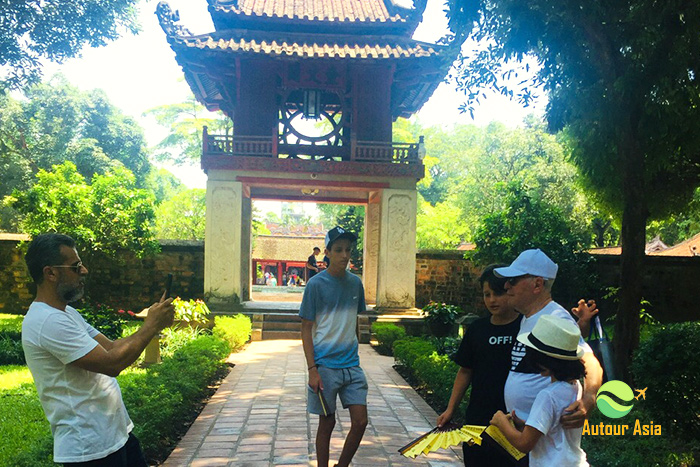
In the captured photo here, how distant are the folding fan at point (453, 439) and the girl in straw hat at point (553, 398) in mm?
101

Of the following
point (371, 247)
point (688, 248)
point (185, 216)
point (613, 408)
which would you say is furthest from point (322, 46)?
point (688, 248)

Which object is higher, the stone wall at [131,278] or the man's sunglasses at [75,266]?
the man's sunglasses at [75,266]

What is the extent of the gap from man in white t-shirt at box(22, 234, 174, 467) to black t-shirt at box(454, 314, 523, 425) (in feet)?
5.41

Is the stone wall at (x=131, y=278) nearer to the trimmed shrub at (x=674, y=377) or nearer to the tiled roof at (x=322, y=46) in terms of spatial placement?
the tiled roof at (x=322, y=46)

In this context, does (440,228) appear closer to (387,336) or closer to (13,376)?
(387,336)

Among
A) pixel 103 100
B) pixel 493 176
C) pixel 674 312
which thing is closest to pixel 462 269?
pixel 674 312

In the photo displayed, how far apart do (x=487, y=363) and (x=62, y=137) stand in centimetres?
3751

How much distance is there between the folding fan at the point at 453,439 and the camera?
2598mm

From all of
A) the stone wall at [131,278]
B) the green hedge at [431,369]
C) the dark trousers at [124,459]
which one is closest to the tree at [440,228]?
the stone wall at [131,278]

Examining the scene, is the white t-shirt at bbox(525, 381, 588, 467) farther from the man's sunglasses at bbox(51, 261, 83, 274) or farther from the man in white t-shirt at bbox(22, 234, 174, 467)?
the man's sunglasses at bbox(51, 261, 83, 274)

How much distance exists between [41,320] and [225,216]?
12.3 metres

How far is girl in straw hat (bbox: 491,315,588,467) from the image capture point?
2.41 metres

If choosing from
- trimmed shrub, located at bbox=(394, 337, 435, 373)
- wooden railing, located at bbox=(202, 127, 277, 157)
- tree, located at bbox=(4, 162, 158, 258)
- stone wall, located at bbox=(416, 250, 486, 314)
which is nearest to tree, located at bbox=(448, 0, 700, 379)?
trimmed shrub, located at bbox=(394, 337, 435, 373)

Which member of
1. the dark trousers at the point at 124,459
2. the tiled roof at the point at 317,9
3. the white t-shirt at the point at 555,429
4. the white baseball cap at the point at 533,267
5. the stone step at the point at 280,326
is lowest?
the stone step at the point at 280,326
